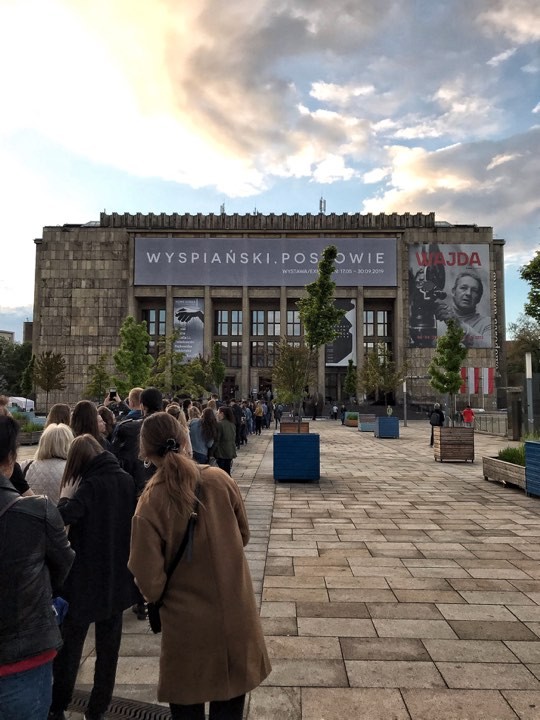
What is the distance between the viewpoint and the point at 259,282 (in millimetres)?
59500

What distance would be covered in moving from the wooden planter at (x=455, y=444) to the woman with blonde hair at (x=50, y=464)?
12.5 m

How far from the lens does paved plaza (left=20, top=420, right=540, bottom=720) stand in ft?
10.2

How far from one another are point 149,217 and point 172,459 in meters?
64.1

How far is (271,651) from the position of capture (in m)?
3.68

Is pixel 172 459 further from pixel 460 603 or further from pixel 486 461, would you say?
pixel 486 461

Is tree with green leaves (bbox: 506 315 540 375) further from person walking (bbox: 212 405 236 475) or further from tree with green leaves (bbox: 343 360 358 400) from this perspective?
person walking (bbox: 212 405 236 475)

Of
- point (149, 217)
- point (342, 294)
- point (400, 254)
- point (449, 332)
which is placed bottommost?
point (449, 332)

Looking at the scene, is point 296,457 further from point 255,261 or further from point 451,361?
point 255,261

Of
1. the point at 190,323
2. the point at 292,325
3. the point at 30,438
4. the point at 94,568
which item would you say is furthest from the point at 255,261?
the point at 94,568

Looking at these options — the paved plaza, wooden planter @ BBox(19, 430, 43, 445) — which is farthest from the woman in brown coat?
wooden planter @ BBox(19, 430, 43, 445)

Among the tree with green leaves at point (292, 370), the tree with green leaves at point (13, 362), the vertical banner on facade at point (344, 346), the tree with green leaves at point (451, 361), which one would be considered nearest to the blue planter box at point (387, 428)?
the tree with green leaves at point (451, 361)

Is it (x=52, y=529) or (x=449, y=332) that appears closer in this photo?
(x=52, y=529)

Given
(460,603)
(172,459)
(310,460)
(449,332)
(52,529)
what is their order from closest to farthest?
(52,529) < (172,459) < (460,603) < (310,460) < (449,332)

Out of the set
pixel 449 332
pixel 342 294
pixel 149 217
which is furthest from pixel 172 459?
pixel 149 217
